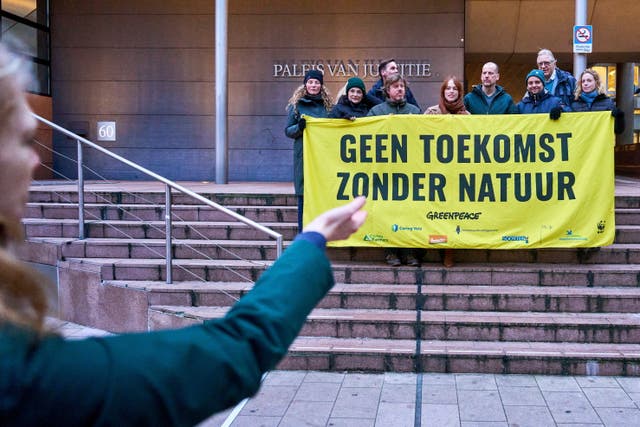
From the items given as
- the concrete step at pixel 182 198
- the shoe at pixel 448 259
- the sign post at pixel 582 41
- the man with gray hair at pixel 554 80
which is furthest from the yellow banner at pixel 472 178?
the sign post at pixel 582 41

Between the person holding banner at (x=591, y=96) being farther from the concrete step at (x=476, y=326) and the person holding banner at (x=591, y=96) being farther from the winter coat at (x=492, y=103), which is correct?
the concrete step at (x=476, y=326)

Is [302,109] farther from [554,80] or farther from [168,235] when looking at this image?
[554,80]

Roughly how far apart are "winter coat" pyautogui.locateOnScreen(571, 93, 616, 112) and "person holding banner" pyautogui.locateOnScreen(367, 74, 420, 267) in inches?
71.9

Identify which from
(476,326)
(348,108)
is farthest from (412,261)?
(348,108)

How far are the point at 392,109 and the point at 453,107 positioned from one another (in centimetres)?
63

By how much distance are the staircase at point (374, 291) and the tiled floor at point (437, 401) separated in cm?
18

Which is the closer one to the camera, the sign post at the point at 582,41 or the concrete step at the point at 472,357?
the concrete step at the point at 472,357

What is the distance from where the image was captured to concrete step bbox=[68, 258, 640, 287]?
23.2 feet

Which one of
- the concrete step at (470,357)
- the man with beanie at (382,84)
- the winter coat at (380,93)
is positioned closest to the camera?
the concrete step at (470,357)

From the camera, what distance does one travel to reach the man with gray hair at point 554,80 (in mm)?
8641

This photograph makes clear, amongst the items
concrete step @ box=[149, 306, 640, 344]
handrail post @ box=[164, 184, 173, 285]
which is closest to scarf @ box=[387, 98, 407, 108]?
concrete step @ box=[149, 306, 640, 344]

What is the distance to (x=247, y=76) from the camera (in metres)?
13.6

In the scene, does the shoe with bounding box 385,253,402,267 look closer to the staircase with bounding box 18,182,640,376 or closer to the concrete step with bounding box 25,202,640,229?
the staircase with bounding box 18,182,640,376

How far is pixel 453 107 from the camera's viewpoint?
762 cm
